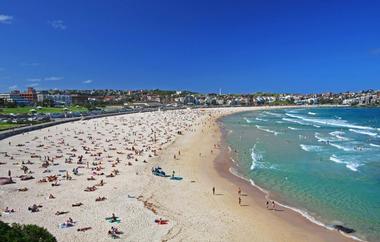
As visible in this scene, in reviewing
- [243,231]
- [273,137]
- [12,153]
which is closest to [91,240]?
[243,231]

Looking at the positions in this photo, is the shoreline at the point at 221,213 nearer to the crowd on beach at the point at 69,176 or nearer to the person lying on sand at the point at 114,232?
the crowd on beach at the point at 69,176

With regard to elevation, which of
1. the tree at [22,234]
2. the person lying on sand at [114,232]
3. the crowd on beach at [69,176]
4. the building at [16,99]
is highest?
the building at [16,99]

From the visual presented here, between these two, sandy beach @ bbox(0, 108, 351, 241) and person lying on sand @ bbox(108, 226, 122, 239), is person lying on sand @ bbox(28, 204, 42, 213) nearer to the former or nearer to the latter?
sandy beach @ bbox(0, 108, 351, 241)

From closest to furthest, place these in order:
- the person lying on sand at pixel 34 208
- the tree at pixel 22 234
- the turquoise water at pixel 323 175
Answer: the tree at pixel 22 234
the person lying on sand at pixel 34 208
the turquoise water at pixel 323 175

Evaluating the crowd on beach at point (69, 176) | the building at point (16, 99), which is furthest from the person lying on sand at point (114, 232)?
the building at point (16, 99)

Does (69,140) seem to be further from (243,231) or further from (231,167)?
(243,231)

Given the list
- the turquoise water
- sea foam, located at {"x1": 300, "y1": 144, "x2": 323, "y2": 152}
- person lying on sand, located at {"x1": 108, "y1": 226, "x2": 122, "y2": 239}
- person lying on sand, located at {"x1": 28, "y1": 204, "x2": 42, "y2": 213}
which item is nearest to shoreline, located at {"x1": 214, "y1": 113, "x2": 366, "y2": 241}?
the turquoise water

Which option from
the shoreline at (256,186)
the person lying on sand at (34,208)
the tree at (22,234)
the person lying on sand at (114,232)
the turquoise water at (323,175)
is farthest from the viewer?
the turquoise water at (323,175)

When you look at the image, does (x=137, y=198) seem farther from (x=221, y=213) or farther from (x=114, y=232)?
(x=114, y=232)
